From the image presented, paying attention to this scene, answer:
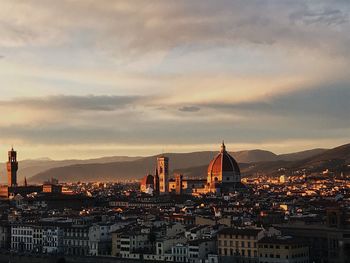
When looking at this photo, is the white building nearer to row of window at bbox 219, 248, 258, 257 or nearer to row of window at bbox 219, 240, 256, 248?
row of window at bbox 219, 248, 258, 257

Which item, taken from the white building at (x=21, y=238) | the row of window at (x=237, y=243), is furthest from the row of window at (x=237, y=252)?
the white building at (x=21, y=238)

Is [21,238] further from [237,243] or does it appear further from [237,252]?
[237,243]

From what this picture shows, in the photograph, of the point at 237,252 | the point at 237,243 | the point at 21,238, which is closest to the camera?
the point at 237,243

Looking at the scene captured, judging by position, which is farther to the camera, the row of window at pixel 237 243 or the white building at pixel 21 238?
the white building at pixel 21 238

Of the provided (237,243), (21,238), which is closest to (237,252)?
(237,243)

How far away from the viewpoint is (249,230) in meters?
70.7

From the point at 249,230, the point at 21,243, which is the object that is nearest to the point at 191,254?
the point at 249,230

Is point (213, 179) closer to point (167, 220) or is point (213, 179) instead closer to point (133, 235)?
point (167, 220)

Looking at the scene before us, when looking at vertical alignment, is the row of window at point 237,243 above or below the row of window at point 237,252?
above

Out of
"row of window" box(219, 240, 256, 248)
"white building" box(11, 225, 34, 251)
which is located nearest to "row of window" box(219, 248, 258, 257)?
"row of window" box(219, 240, 256, 248)

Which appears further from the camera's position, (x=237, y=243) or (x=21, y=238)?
(x=21, y=238)

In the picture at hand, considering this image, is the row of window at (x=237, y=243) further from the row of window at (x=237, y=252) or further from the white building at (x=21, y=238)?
the white building at (x=21, y=238)

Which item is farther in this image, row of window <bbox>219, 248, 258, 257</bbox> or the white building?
the white building

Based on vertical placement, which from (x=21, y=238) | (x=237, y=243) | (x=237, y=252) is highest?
(x=237, y=243)
